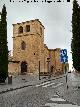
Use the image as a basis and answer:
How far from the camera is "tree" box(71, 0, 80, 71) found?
29.9 meters

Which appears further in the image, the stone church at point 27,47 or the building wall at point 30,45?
the building wall at point 30,45

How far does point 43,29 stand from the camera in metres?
90.8

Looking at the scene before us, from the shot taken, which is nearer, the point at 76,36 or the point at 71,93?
the point at 71,93

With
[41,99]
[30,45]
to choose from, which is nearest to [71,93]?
[41,99]

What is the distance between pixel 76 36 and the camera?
98.3 ft

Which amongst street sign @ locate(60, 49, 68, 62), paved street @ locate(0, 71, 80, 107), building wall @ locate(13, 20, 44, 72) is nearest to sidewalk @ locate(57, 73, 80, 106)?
paved street @ locate(0, 71, 80, 107)

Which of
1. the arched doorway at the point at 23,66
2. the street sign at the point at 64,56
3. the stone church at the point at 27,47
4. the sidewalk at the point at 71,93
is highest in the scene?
the stone church at the point at 27,47

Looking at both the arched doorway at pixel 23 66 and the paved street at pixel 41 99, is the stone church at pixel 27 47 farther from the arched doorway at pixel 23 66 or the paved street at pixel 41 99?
the paved street at pixel 41 99

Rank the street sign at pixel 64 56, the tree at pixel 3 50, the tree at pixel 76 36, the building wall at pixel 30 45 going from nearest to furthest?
the street sign at pixel 64 56
the tree at pixel 76 36
the tree at pixel 3 50
the building wall at pixel 30 45

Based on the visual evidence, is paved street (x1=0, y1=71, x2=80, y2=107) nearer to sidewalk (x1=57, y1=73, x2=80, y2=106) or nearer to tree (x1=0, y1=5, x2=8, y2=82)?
sidewalk (x1=57, y1=73, x2=80, y2=106)

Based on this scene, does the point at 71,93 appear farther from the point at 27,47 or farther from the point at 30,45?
the point at 27,47

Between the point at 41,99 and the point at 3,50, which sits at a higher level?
the point at 3,50

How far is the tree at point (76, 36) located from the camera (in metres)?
29.9

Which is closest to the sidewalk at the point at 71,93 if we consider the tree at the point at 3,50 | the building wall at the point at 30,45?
the tree at the point at 3,50
